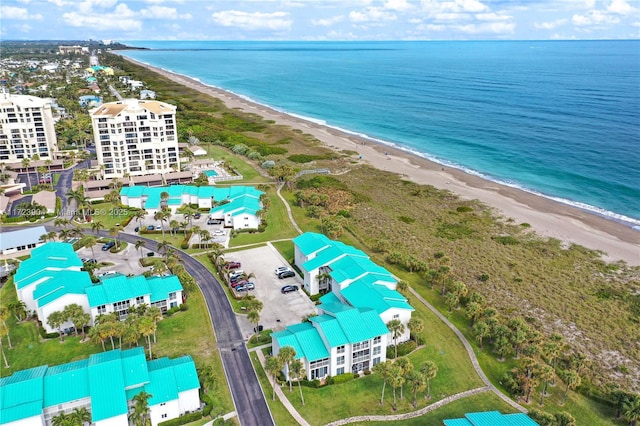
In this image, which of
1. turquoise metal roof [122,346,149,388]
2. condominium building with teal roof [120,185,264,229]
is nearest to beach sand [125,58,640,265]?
condominium building with teal roof [120,185,264,229]

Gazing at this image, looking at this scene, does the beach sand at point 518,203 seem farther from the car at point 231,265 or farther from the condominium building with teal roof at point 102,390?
the condominium building with teal roof at point 102,390

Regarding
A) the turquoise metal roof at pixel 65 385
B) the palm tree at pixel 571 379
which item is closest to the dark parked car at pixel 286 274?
the turquoise metal roof at pixel 65 385

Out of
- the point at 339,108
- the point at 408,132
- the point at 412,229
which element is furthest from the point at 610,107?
the point at 412,229

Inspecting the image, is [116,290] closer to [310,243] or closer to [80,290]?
[80,290]

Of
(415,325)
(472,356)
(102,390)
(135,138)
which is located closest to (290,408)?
(102,390)

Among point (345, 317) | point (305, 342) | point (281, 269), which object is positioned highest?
point (345, 317)

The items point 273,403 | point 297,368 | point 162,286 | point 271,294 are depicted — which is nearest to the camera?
point 273,403
